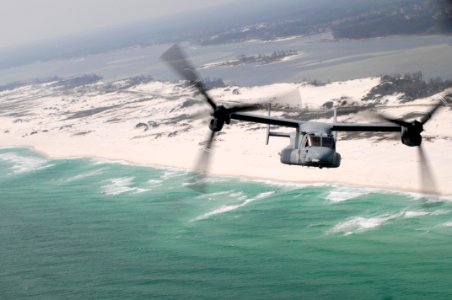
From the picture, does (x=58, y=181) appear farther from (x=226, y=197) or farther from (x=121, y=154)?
(x=226, y=197)

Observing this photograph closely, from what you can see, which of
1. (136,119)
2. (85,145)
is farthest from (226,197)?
(136,119)

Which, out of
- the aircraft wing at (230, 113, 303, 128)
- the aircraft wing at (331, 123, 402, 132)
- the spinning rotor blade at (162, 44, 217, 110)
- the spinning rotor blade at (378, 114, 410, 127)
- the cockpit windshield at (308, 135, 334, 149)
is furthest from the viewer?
the cockpit windshield at (308, 135, 334, 149)

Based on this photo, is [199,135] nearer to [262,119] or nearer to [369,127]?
[262,119]

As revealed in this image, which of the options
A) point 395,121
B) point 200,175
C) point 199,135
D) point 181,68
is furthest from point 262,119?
point 199,135

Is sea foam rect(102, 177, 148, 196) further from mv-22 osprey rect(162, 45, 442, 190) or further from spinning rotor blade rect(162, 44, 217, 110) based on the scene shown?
spinning rotor blade rect(162, 44, 217, 110)

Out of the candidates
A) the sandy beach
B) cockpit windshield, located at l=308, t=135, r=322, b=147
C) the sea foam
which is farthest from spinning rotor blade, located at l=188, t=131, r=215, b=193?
cockpit windshield, located at l=308, t=135, r=322, b=147

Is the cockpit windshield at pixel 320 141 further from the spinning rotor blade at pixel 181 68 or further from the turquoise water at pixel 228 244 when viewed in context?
the turquoise water at pixel 228 244

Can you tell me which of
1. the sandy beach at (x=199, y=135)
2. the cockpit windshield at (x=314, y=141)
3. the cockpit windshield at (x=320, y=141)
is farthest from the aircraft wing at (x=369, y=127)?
the sandy beach at (x=199, y=135)
